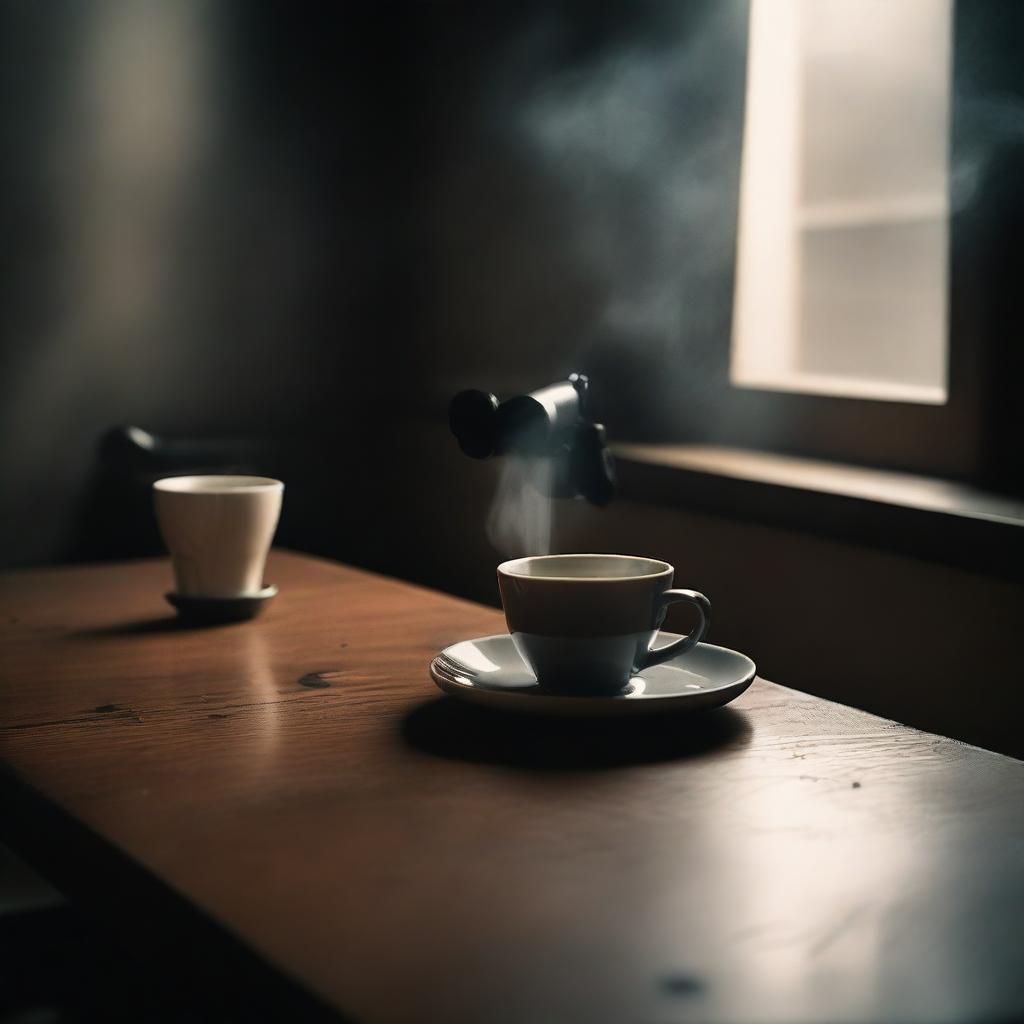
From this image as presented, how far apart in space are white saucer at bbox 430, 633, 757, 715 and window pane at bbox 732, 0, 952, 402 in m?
0.95

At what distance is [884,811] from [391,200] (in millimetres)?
2098

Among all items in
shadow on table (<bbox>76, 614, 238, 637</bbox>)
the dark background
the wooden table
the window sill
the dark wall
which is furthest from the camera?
the dark wall

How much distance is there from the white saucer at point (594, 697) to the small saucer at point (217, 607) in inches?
11.4

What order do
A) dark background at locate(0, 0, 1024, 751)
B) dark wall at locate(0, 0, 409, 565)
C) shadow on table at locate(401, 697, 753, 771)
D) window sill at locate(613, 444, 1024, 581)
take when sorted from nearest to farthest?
shadow on table at locate(401, 697, 753, 771)
window sill at locate(613, 444, 1024, 581)
dark background at locate(0, 0, 1024, 751)
dark wall at locate(0, 0, 409, 565)

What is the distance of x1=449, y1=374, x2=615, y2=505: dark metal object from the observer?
979 mm

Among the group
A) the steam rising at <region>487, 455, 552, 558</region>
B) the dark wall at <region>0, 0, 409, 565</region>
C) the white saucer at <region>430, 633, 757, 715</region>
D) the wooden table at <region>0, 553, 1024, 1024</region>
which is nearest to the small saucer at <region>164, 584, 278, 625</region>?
the wooden table at <region>0, 553, 1024, 1024</region>

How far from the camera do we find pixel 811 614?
5.57ft

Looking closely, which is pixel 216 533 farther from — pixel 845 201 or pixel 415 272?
pixel 415 272

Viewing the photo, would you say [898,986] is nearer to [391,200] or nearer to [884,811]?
[884,811]

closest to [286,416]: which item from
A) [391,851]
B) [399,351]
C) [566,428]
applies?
[399,351]

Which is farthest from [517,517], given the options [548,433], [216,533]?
[548,433]

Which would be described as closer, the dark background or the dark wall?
the dark background

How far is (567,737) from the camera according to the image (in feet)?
2.84

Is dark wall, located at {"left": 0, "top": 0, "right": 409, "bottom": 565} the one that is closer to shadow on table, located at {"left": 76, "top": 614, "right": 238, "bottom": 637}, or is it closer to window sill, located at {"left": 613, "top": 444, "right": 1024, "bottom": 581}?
window sill, located at {"left": 613, "top": 444, "right": 1024, "bottom": 581}
